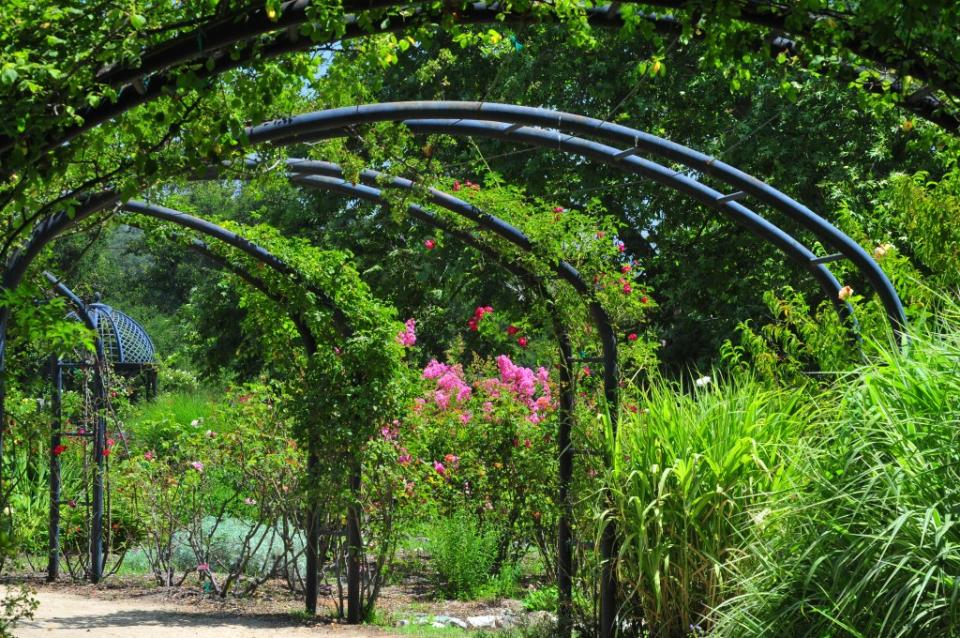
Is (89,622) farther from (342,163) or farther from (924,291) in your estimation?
(924,291)

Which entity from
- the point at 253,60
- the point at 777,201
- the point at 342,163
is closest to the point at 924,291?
the point at 777,201

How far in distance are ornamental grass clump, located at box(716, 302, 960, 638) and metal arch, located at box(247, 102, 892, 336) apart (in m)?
1.08

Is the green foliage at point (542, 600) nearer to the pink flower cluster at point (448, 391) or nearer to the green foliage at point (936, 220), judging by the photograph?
the pink flower cluster at point (448, 391)

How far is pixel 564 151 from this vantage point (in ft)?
17.3

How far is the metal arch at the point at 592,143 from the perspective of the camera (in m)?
4.56

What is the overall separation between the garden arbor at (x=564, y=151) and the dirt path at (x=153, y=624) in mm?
2092

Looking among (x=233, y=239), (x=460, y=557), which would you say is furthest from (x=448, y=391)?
(x=233, y=239)

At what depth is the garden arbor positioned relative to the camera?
4652 millimetres

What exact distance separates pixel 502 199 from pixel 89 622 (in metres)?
3.92

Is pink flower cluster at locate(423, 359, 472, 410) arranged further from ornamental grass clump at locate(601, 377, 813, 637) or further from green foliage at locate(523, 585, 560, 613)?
ornamental grass clump at locate(601, 377, 813, 637)

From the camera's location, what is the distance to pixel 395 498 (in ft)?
23.6

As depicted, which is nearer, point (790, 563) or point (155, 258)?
point (790, 563)

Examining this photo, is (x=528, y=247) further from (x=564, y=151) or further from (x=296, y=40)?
(x=296, y=40)

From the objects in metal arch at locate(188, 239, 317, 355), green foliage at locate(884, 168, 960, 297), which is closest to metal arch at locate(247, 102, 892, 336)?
green foliage at locate(884, 168, 960, 297)
